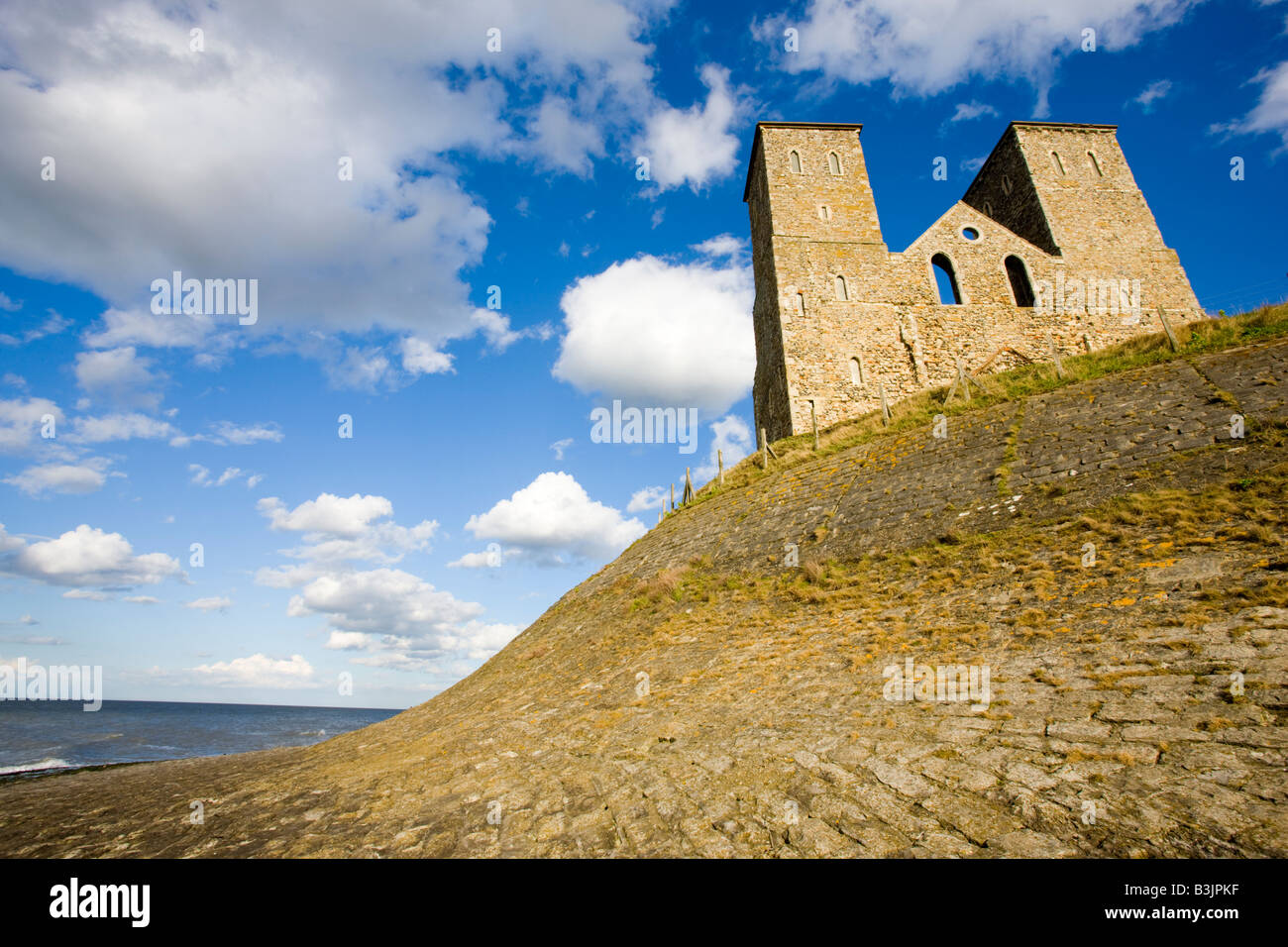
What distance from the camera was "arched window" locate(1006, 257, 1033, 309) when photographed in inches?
1027

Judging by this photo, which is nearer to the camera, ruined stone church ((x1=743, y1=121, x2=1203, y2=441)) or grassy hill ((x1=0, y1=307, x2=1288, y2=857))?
grassy hill ((x1=0, y1=307, x2=1288, y2=857))

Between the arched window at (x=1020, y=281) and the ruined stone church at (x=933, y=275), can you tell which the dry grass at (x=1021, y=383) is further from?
the arched window at (x=1020, y=281)

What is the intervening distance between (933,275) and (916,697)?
25.3m

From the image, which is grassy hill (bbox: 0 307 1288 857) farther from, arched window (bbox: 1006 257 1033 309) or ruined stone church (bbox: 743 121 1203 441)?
arched window (bbox: 1006 257 1033 309)

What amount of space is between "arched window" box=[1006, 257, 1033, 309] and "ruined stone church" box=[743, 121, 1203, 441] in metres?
0.07

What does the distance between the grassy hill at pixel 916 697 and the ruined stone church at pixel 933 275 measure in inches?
430

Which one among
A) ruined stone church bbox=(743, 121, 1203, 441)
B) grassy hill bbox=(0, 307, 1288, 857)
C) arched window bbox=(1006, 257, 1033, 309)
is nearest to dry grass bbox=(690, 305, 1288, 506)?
grassy hill bbox=(0, 307, 1288, 857)

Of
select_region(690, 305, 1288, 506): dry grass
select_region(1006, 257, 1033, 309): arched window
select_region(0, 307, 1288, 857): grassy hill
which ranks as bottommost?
select_region(0, 307, 1288, 857): grassy hill

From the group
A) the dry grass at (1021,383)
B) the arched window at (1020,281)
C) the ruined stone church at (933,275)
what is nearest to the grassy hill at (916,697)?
the dry grass at (1021,383)

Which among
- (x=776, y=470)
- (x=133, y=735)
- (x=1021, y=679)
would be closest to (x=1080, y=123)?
(x=776, y=470)

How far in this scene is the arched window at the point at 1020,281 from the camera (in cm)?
2609

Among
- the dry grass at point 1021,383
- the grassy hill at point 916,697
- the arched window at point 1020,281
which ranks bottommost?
the grassy hill at point 916,697

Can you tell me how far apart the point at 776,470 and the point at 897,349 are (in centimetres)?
1109
